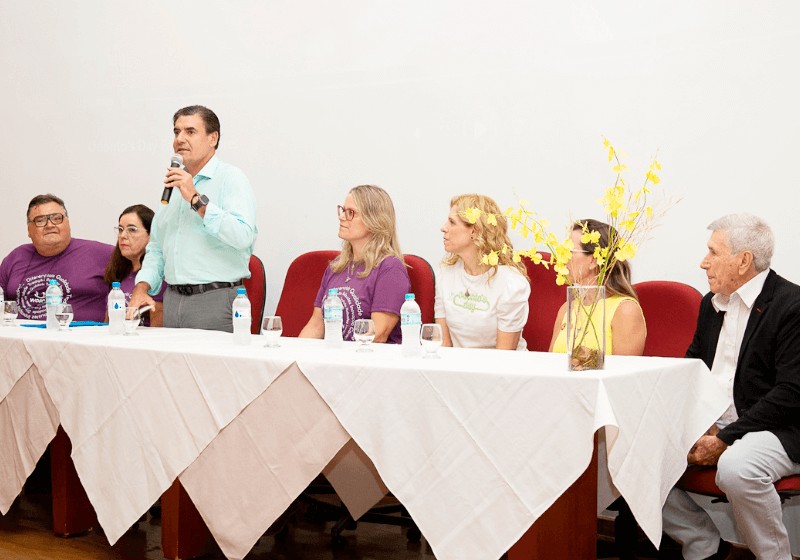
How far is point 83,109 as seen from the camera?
5.44 m

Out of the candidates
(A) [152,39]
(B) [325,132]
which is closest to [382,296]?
(B) [325,132]

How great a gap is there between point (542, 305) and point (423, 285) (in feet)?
1.57

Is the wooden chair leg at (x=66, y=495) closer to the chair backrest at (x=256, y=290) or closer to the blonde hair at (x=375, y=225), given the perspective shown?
the chair backrest at (x=256, y=290)

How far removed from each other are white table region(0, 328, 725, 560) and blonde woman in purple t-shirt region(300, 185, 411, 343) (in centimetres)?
51

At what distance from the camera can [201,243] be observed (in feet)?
12.0

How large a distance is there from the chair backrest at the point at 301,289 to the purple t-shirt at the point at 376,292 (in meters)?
0.49

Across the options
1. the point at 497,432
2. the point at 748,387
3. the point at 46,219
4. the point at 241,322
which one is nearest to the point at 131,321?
the point at 241,322

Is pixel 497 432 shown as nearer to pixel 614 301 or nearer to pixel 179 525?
pixel 614 301

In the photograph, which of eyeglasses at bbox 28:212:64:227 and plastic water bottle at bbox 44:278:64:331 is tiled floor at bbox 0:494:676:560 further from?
eyeglasses at bbox 28:212:64:227

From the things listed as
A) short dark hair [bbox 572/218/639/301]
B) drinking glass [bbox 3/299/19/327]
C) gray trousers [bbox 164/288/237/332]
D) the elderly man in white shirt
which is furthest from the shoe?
drinking glass [bbox 3/299/19/327]

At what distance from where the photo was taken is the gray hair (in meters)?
2.71

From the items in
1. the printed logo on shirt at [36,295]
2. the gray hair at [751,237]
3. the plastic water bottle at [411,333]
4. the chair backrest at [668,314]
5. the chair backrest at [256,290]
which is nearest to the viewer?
the plastic water bottle at [411,333]

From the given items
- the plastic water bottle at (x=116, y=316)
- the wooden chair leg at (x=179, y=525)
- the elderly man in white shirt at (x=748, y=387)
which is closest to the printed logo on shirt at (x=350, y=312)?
the plastic water bottle at (x=116, y=316)

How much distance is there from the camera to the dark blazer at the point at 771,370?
8.37 ft
